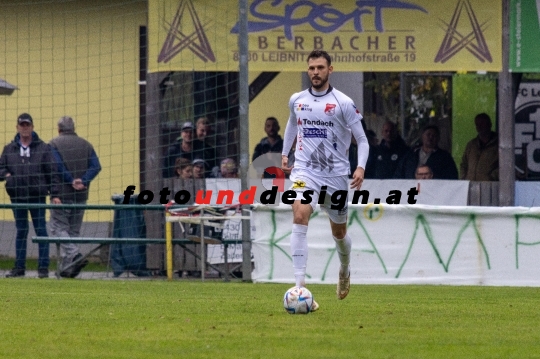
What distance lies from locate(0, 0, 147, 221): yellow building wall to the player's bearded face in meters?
8.87

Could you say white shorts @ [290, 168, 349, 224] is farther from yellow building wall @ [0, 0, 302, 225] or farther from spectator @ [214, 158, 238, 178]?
yellow building wall @ [0, 0, 302, 225]

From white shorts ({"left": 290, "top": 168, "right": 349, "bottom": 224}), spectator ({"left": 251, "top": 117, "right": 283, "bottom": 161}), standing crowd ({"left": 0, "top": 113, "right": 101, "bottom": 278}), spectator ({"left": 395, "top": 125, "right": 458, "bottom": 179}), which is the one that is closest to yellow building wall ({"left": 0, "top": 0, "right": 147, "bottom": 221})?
standing crowd ({"left": 0, "top": 113, "right": 101, "bottom": 278})

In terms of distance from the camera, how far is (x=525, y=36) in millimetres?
17578

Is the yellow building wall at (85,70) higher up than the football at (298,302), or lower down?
higher up

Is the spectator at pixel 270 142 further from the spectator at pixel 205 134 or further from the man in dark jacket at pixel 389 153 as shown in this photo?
the man in dark jacket at pixel 389 153

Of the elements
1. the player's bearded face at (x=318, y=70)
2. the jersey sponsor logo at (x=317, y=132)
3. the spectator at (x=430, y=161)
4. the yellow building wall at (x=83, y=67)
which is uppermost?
the yellow building wall at (x=83, y=67)

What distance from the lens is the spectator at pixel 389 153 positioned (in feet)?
63.9

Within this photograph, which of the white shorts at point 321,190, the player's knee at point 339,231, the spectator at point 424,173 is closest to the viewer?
the white shorts at point 321,190

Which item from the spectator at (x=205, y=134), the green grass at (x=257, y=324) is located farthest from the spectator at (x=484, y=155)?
the green grass at (x=257, y=324)

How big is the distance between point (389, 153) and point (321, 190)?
9.07m

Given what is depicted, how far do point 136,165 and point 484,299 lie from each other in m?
8.46

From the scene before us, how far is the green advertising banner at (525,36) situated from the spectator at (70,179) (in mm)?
6323

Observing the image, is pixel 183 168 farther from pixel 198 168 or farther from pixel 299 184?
pixel 299 184

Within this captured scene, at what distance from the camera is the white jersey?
34.7 ft
